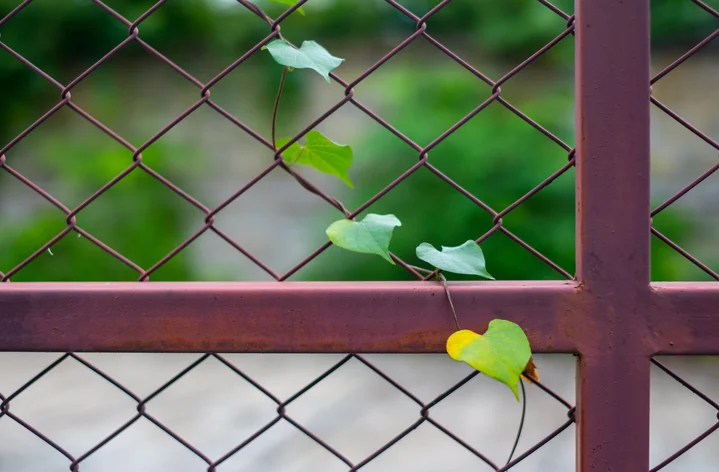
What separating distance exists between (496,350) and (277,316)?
0.19m

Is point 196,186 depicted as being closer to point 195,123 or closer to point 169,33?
point 195,123

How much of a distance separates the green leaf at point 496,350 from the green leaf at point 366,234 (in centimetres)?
9

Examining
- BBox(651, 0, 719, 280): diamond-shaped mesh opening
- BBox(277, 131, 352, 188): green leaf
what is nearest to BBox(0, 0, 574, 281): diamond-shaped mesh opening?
BBox(651, 0, 719, 280): diamond-shaped mesh opening

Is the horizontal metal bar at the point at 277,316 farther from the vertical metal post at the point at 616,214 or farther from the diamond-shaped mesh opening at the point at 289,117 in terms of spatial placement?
the diamond-shaped mesh opening at the point at 289,117

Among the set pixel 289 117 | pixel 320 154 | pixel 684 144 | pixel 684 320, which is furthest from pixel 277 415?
pixel 684 144

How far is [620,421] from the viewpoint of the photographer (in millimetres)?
572

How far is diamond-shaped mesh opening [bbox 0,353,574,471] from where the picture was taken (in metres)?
2.37

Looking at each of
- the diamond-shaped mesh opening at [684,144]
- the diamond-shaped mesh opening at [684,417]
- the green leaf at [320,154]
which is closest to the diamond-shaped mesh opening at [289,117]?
the diamond-shaped mesh opening at [684,144]

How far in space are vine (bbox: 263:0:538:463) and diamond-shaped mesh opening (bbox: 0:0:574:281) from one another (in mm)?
2898

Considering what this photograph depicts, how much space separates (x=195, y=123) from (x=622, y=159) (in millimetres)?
4401

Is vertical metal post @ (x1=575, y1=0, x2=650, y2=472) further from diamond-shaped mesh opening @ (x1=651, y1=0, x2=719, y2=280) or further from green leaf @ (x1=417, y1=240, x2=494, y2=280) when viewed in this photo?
diamond-shaped mesh opening @ (x1=651, y1=0, x2=719, y2=280)

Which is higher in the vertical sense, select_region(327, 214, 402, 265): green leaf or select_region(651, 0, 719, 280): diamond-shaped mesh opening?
select_region(327, 214, 402, 265): green leaf

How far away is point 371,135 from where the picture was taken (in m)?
3.91

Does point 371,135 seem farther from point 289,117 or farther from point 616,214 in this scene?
point 616,214
